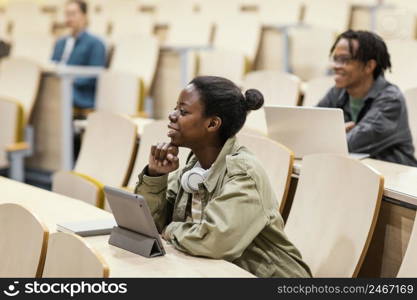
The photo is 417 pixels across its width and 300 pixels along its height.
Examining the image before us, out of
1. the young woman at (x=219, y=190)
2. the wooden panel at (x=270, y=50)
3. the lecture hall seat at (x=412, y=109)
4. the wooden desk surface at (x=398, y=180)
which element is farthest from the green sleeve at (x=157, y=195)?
the wooden panel at (x=270, y=50)

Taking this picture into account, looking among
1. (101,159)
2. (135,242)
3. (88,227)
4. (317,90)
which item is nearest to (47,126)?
(101,159)

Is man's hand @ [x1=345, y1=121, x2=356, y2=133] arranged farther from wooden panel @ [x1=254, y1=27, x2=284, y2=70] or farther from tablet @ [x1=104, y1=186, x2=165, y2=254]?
wooden panel @ [x1=254, y1=27, x2=284, y2=70]

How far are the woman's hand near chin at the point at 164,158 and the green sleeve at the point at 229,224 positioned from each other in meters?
0.18

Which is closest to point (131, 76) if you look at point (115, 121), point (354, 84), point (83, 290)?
point (115, 121)

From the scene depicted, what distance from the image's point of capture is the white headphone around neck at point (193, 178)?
6.06 ft

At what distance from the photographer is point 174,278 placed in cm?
146

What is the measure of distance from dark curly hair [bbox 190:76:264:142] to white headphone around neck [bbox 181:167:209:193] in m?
0.11

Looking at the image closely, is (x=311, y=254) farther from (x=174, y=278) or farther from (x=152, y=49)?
(x=152, y=49)

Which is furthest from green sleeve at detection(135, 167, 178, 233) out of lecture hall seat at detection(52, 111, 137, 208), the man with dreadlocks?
the man with dreadlocks

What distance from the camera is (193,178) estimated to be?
186cm

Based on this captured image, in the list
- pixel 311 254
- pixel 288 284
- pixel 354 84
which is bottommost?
pixel 311 254

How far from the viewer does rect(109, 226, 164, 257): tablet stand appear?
1.70 meters

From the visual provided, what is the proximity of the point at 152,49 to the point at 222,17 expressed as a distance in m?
1.36

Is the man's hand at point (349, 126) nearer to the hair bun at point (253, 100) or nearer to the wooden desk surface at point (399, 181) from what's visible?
the wooden desk surface at point (399, 181)
